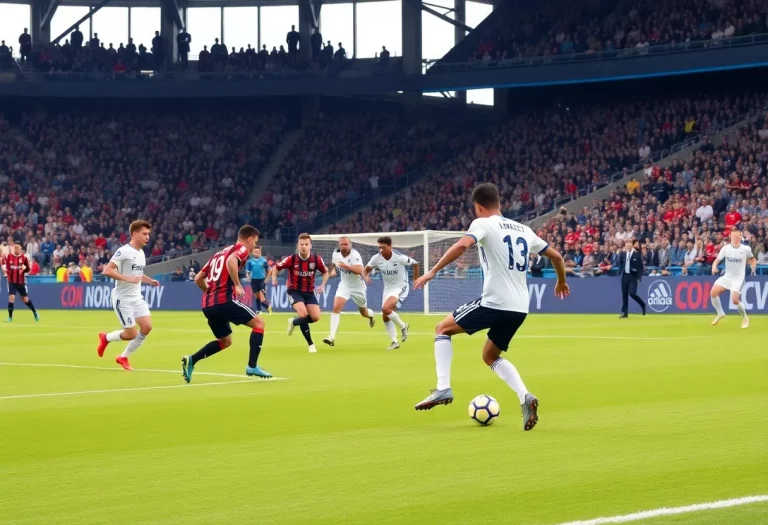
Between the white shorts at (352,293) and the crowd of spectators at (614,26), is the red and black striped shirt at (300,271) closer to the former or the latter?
the white shorts at (352,293)

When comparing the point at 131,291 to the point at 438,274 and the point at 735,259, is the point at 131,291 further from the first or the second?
the point at 438,274

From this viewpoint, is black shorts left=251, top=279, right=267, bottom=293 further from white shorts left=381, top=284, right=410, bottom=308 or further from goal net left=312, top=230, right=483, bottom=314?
white shorts left=381, top=284, right=410, bottom=308

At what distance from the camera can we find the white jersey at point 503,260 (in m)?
11.0

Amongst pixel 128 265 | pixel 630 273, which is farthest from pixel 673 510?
pixel 630 273

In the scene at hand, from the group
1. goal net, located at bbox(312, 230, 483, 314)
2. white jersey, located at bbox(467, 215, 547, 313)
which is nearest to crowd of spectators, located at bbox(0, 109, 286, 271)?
goal net, located at bbox(312, 230, 483, 314)

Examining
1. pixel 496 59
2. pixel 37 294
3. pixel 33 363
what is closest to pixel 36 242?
pixel 37 294

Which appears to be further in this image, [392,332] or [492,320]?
[392,332]

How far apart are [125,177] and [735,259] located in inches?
1509

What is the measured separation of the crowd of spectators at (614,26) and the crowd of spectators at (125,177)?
1308 cm

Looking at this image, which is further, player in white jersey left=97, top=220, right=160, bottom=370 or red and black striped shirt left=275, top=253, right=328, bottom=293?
red and black striped shirt left=275, top=253, right=328, bottom=293

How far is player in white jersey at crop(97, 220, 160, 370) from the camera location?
18531 mm

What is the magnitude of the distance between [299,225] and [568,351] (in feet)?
117

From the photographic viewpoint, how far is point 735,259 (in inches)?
1100

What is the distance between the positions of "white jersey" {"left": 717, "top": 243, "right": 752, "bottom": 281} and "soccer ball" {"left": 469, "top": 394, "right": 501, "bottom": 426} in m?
17.7
